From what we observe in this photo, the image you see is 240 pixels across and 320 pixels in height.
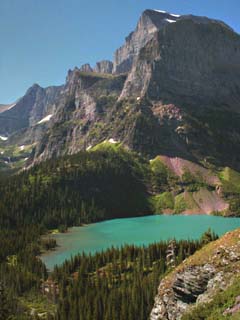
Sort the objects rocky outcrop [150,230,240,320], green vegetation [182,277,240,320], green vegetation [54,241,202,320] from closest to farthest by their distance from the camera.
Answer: green vegetation [182,277,240,320] < rocky outcrop [150,230,240,320] < green vegetation [54,241,202,320]

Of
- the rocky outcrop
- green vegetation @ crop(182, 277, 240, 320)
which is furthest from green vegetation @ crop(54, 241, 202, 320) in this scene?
green vegetation @ crop(182, 277, 240, 320)

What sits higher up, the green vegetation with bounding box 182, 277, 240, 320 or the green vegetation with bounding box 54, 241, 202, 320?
the green vegetation with bounding box 182, 277, 240, 320

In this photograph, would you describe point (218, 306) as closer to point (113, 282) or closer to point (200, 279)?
point (200, 279)

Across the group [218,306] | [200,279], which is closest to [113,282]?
[200,279]

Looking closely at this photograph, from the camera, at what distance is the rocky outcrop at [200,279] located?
1292 inches

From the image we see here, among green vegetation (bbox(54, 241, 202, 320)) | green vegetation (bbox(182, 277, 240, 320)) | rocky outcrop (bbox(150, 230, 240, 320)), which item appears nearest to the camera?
green vegetation (bbox(182, 277, 240, 320))

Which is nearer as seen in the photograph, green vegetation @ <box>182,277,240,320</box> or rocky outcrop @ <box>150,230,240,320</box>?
green vegetation @ <box>182,277,240,320</box>

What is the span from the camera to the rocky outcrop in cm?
3281

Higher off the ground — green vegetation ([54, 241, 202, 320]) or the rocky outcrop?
the rocky outcrop

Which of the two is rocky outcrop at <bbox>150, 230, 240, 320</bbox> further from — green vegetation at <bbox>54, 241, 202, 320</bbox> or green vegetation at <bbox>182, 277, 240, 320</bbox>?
green vegetation at <bbox>54, 241, 202, 320</bbox>

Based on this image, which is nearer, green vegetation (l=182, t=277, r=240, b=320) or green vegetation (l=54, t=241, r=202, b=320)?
green vegetation (l=182, t=277, r=240, b=320)

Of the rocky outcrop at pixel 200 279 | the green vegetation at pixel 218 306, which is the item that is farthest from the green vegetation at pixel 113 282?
the green vegetation at pixel 218 306

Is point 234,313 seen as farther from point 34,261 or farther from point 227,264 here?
point 34,261

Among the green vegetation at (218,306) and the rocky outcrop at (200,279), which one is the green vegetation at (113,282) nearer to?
the rocky outcrop at (200,279)
